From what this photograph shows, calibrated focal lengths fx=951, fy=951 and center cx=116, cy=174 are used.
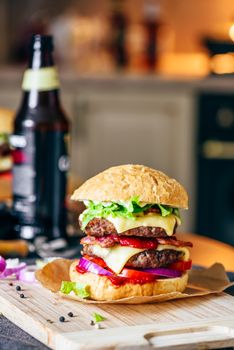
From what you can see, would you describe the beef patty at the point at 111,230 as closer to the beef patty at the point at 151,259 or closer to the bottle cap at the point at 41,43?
the beef patty at the point at 151,259

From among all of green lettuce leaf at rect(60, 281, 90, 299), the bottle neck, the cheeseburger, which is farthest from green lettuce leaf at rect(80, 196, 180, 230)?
the bottle neck

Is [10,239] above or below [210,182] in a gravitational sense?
above

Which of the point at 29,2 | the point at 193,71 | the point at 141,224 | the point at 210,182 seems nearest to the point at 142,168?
the point at 141,224

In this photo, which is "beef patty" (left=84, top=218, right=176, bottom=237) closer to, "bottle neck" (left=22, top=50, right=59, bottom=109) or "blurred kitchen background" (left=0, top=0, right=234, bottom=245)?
"bottle neck" (left=22, top=50, right=59, bottom=109)

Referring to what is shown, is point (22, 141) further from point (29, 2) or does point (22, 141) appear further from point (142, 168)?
point (29, 2)

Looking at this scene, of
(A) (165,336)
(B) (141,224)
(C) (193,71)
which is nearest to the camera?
(A) (165,336)

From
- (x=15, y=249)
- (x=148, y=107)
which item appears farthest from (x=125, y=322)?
(x=148, y=107)

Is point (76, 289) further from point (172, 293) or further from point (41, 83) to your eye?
point (41, 83)
